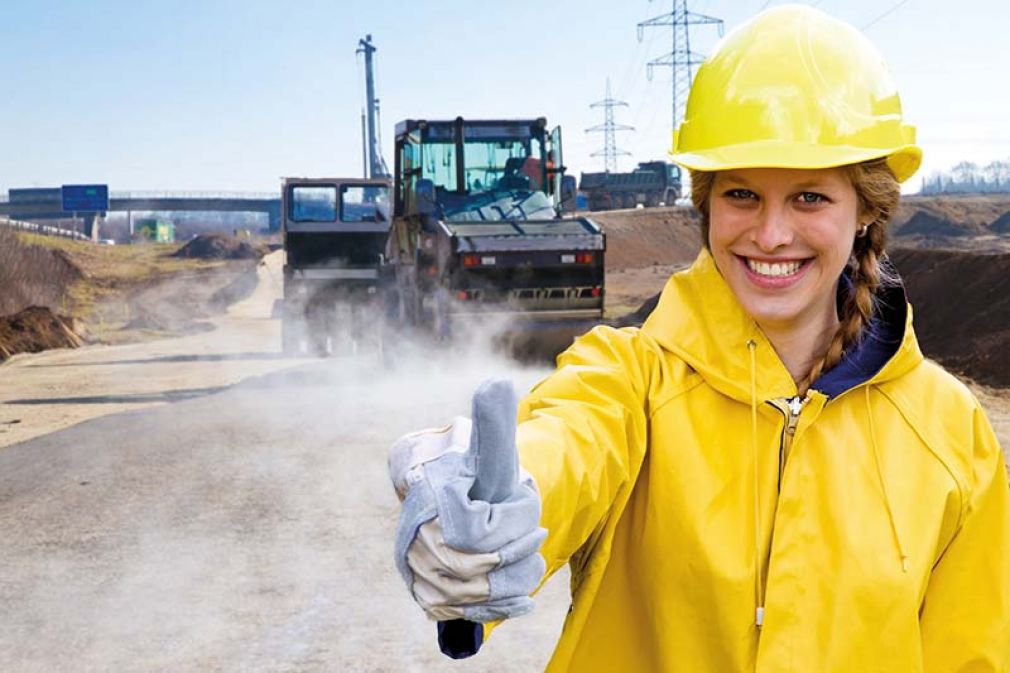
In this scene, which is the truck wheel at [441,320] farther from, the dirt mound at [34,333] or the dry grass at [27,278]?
the dry grass at [27,278]

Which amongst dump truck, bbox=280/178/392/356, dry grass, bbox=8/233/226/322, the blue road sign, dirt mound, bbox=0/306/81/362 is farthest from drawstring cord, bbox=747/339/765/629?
the blue road sign

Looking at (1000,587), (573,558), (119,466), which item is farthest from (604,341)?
(119,466)

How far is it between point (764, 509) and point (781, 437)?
0.12 m

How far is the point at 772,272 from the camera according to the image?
2018mm

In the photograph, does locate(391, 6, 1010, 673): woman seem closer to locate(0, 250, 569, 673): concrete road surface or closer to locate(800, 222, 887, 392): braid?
locate(800, 222, 887, 392): braid

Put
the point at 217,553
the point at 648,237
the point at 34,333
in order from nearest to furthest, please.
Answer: the point at 217,553 → the point at 34,333 → the point at 648,237

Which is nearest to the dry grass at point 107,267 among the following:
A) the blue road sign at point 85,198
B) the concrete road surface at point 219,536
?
the blue road sign at point 85,198

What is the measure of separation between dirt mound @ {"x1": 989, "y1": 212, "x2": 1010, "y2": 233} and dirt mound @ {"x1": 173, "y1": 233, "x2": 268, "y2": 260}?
113ft

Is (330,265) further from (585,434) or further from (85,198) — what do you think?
(85,198)

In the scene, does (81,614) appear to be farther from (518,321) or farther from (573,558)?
(518,321)

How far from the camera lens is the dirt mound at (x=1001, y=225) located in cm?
4891

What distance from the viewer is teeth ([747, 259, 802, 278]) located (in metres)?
2.02

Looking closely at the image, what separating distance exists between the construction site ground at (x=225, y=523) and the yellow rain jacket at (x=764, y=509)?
127 inches

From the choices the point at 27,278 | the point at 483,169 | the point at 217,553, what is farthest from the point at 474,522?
the point at 27,278
